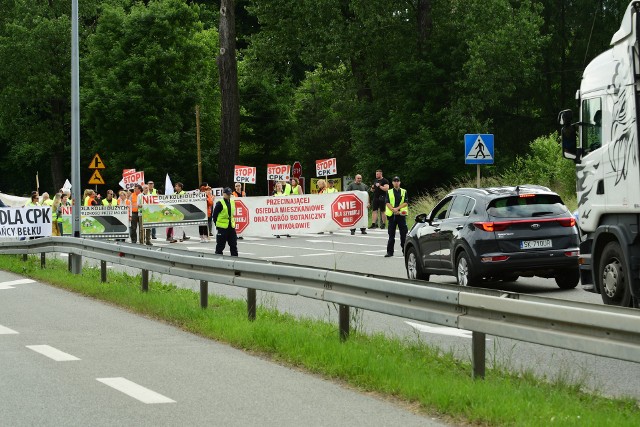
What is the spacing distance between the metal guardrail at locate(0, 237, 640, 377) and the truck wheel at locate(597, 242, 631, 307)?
385 cm

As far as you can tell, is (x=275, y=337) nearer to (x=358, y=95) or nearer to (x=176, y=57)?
(x=358, y=95)

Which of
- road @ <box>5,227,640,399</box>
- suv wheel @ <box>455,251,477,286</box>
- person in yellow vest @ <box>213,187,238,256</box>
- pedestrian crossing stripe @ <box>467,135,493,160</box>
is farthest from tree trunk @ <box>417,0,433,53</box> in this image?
suv wheel @ <box>455,251,477,286</box>

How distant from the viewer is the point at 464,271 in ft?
62.4

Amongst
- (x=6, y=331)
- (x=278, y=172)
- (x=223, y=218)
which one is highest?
(x=278, y=172)

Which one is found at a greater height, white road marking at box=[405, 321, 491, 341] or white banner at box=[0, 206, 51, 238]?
white banner at box=[0, 206, 51, 238]

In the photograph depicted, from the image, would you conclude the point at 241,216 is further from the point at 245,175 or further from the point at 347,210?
the point at 245,175

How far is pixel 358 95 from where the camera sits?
211 ft

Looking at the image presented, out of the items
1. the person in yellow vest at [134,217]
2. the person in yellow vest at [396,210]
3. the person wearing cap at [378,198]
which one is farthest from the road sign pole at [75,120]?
the person wearing cap at [378,198]

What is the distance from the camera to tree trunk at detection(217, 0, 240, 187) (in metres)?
46.3

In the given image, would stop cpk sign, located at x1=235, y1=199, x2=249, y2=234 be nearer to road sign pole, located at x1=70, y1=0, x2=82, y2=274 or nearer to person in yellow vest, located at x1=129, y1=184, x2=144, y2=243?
person in yellow vest, located at x1=129, y1=184, x2=144, y2=243

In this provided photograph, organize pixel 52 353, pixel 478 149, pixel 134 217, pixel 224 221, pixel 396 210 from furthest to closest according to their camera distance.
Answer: pixel 134 217
pixel 478 149
pixel 396 210
pixel 224 221
pixel 52 353

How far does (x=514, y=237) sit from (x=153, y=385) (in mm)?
9633

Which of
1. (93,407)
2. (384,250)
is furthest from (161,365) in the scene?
(384,250)

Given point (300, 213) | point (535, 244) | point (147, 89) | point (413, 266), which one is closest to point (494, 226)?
point (535, 244)
